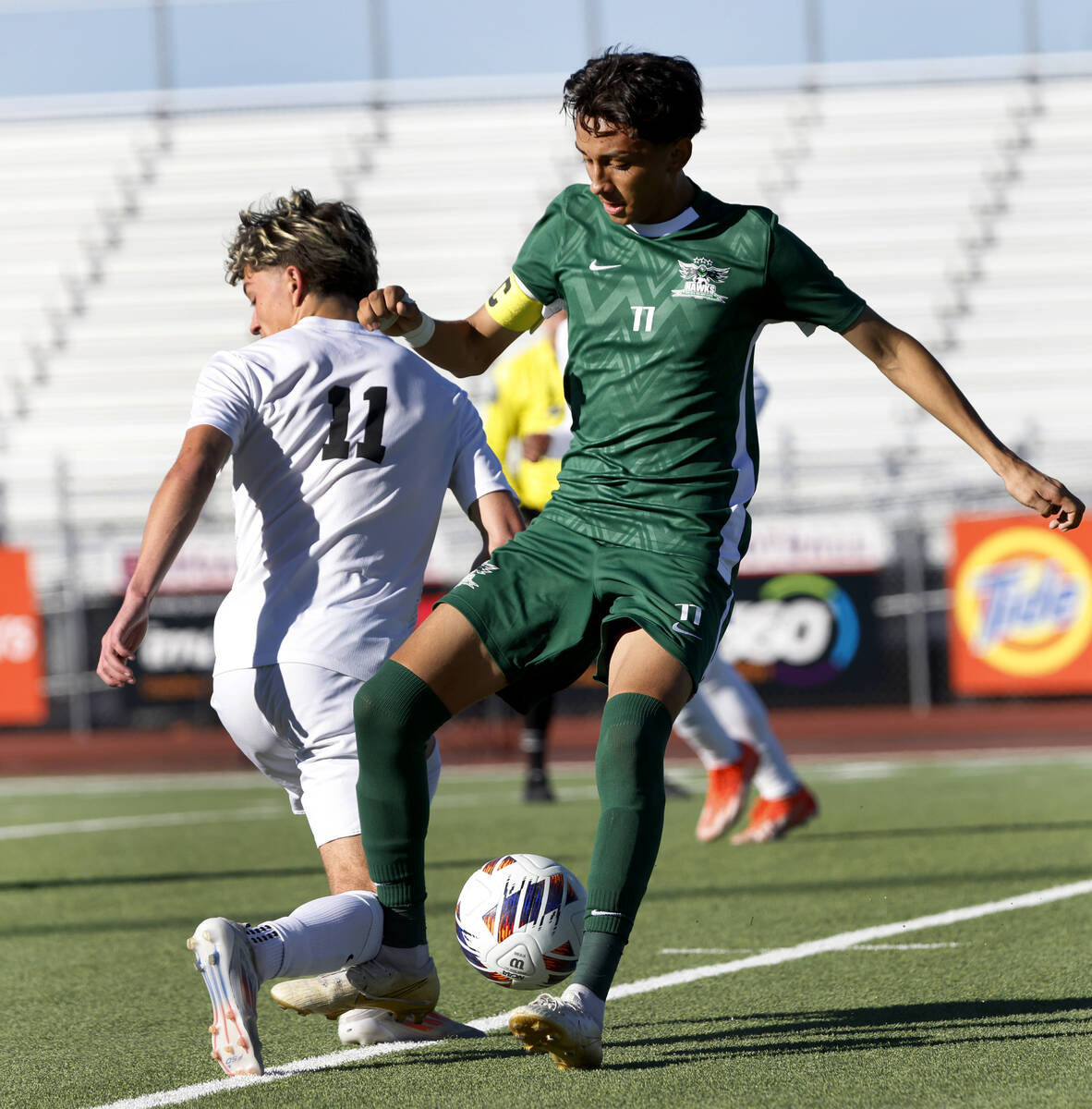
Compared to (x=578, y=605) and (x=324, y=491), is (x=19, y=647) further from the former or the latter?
(x=578, y=605)

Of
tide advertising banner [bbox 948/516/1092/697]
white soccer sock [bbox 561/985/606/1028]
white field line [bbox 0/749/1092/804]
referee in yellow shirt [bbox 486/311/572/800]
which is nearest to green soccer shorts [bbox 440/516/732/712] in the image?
white soccer sock [bbox 561/985/606/1028]

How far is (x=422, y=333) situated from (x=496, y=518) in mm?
450

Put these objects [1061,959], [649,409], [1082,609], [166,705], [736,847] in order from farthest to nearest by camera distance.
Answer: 1. [166,705]
2. [1082,609]
3. [736,847]
4. [1061,959]
5. [649,409]

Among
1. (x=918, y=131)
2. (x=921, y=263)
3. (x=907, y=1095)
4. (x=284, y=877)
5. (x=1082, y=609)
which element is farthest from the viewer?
(x=918, y=131)

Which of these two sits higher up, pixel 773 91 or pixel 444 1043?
pixel 773 91

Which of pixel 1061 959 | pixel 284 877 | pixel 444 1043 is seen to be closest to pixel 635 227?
pixel 444 1043

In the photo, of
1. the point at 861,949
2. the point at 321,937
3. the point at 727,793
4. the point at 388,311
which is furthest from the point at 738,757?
the point at 321,937

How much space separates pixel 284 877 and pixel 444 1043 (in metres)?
3.06

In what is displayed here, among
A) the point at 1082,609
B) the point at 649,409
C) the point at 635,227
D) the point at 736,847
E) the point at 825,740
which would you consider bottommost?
the point at 825,740

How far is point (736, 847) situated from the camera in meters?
7.19

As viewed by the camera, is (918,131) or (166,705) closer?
(166,705)

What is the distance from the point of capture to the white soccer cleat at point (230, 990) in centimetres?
307

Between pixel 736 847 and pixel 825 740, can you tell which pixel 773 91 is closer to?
pixel 825 740

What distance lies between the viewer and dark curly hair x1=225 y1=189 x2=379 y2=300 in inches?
149
